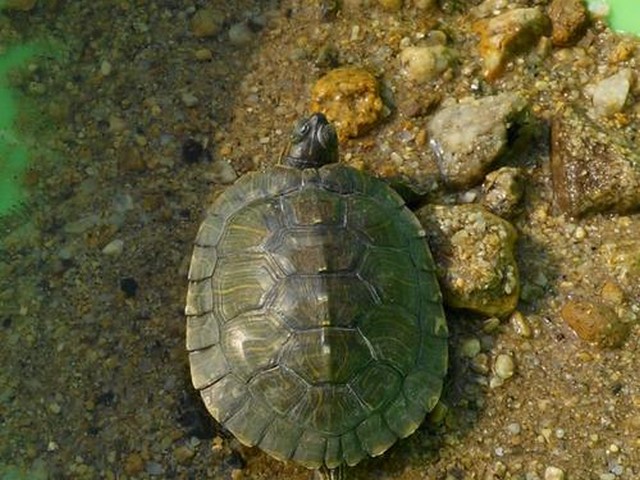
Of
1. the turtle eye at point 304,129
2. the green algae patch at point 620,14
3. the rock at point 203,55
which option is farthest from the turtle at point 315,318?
the green algae patch at point 620,14

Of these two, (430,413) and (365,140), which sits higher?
(365,140)

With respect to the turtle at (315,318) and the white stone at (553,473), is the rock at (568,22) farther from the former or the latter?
the white stone at (553,473)

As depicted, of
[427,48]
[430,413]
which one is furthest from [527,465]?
[427,48]

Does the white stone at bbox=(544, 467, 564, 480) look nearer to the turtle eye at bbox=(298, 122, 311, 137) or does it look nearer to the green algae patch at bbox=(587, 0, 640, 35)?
the turtle eye at bbox=(298, 122, 311, 137)

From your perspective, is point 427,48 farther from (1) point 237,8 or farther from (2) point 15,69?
(2) point 15,69

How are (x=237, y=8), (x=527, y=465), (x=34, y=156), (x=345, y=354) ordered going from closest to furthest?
(x=345, y=354), (x=527, y=465), (x=34, y=156), (x=237, y=8)
